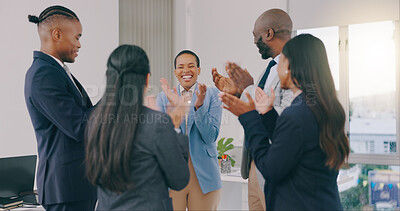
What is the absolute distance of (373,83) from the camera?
4.12 m

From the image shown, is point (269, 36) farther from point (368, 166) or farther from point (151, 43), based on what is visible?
point (151, 43)

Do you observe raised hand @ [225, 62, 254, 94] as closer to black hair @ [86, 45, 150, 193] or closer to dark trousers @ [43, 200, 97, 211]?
black hair @ [86, 45, 150, 193]

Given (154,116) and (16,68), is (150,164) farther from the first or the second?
(16,68)

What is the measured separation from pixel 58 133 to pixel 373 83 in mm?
3481

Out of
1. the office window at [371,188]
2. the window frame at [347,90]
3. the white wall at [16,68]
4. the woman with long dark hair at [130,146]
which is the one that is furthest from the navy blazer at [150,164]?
the window frame at [347,90]

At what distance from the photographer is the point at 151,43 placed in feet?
16.4

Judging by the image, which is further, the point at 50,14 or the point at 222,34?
the point at 222,34

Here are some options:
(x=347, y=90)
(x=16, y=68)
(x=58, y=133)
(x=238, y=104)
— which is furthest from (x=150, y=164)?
(x=347, y=90)

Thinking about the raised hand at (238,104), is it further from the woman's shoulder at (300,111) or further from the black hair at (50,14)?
the black hair at (50,14)

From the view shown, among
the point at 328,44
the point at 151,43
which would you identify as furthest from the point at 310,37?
the point at 151,43

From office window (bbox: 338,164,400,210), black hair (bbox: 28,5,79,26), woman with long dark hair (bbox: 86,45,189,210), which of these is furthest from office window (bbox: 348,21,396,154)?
woman with long dark hair (bbox: 86,45,189,210)

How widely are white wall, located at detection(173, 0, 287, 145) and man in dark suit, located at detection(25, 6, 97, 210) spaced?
116 inches

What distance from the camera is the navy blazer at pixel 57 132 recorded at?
172 centimetres

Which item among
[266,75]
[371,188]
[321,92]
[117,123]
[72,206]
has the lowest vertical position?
[371,188]
